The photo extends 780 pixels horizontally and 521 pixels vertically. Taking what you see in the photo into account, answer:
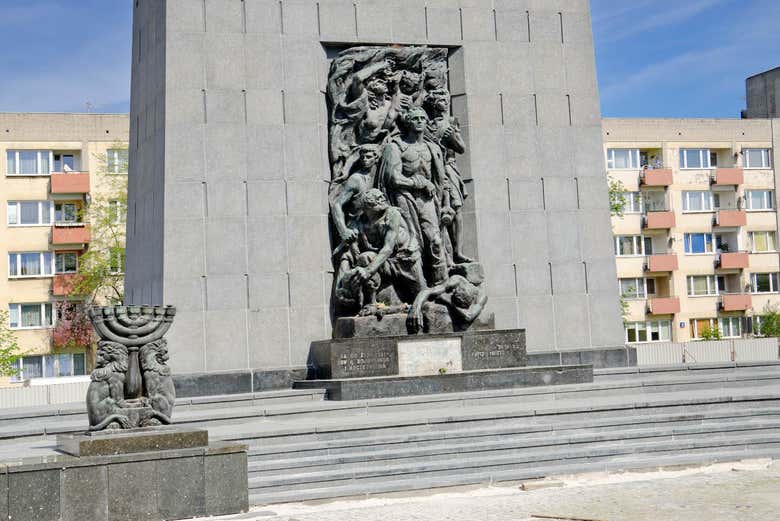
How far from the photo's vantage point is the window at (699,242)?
58.6m

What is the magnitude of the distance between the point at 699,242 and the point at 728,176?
3.85m

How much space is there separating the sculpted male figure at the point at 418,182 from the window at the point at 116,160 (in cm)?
3073

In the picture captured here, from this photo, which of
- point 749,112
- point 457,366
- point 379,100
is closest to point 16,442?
point 457,366

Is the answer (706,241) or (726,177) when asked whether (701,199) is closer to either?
(726,177)

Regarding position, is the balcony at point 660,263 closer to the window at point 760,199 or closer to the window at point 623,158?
the window at point 623,158

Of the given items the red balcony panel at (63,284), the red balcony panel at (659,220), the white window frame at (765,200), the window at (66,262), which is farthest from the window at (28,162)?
the white window frame at (765,200)

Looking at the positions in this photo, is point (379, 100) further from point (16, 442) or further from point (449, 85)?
point (16, 442)

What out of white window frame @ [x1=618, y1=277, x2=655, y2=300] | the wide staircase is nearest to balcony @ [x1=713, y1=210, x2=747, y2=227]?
white window frame @ [x1=618, y1=277, x2=655, y2=300]

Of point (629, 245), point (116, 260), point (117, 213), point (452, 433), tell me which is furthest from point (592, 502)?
point (629, 245)

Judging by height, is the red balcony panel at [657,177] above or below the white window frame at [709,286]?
above

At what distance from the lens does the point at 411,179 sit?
59.9 feet

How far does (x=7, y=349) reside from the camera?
42.3 meters

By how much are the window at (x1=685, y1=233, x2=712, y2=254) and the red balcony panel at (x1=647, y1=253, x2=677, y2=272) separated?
181 cm

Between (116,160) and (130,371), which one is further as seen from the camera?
(116,160)
